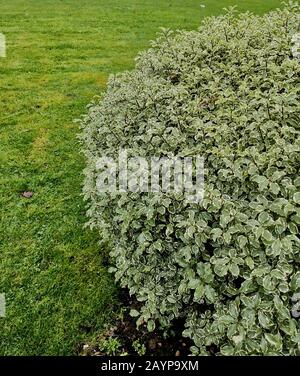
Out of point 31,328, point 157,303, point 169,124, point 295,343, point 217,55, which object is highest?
point 217,55

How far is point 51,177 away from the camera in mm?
5477

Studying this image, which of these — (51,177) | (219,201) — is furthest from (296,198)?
(51,177)

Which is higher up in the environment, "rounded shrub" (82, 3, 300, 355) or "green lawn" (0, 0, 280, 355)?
"rounded shrub" (82, 3, 300, 355)

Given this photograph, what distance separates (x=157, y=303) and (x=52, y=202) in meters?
2.38

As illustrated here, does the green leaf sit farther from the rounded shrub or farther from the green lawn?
the green lawn

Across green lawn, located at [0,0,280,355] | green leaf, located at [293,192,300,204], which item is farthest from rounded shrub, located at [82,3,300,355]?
green lawn, located at [0,0,280,355]

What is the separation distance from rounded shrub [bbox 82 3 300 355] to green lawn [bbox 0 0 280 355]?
2.29ft

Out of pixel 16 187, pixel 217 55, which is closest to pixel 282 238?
pixel 217 55

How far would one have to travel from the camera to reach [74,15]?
12227mm

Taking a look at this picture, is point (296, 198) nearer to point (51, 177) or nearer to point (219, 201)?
point (219, 201)

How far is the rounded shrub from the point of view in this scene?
2551 mm

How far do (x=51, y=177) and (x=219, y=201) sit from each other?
3240mm

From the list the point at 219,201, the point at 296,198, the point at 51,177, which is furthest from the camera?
the point at 51,177

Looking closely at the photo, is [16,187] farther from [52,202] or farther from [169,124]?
[169,124]
